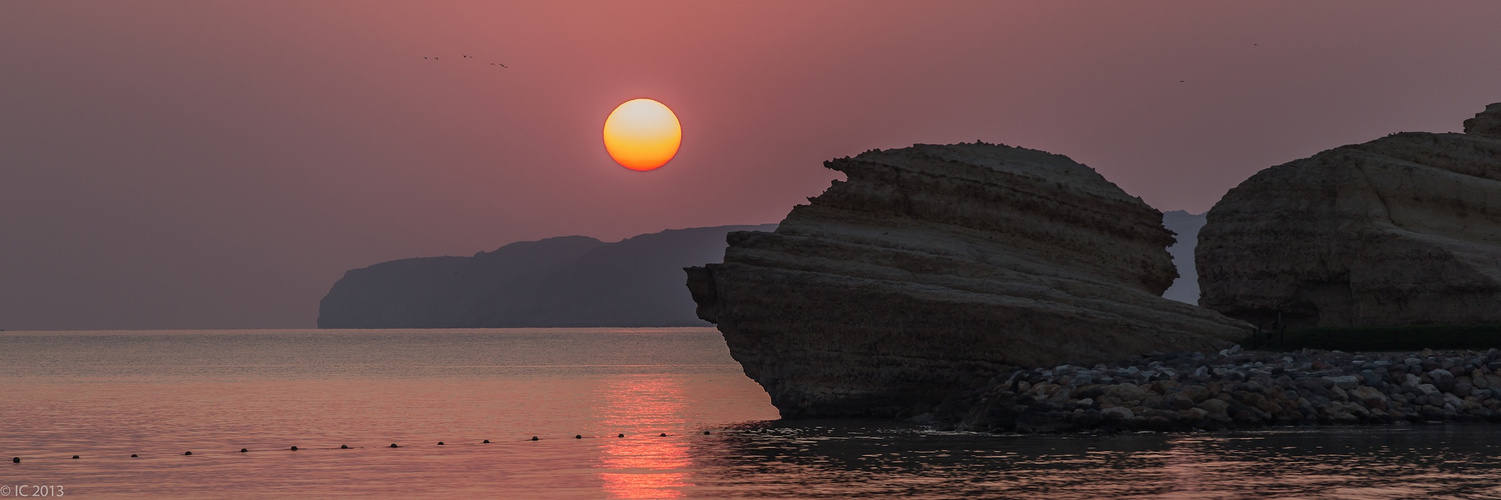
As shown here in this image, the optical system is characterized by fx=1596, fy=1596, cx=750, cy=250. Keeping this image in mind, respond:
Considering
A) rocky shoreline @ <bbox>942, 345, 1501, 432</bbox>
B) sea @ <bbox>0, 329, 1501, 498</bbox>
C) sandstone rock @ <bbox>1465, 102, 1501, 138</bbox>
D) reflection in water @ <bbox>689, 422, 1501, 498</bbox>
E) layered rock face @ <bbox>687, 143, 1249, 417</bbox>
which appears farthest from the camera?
sandstone rock @ <bbox>1465, 102, 1501, 138</bbox>

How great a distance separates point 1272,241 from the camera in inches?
2066

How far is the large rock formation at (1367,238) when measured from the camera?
156 feet

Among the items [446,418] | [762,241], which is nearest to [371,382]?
[446,418]

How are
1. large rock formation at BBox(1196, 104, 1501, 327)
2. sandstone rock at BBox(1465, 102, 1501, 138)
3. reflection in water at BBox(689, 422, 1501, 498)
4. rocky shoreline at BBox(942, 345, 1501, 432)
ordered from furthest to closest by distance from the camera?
sandstone rock at BBox(1465, 102, 1501, 138) < large rock formation at BBox(1196, 104, 1501, 327) < rocky shoreline at BBox(942, 345, 1501, 432) < reflection in water at BBox(689, 422, 1501, 498)

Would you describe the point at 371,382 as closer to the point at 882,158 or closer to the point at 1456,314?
the point at 882,158

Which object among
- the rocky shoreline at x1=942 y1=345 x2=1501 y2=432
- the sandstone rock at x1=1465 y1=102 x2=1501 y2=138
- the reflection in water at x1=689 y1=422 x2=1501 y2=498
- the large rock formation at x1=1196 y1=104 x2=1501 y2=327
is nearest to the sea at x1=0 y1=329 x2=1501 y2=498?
the reflection in water at x1=689 y1=422 x2=1501 y2=498

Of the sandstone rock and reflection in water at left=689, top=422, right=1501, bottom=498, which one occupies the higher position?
the sandstone rock

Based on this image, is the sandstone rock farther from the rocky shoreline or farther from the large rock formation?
the rocky shoreline

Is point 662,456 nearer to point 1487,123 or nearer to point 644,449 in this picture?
point 644,449

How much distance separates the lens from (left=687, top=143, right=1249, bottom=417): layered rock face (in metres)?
44.3

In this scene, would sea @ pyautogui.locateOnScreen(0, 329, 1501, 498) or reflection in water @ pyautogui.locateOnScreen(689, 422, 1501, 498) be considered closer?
reflection in water @ pyautogui.locateOnScreen(689, 422, 1501, 498)

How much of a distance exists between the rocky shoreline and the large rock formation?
173 inches

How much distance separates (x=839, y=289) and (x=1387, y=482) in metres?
19.1

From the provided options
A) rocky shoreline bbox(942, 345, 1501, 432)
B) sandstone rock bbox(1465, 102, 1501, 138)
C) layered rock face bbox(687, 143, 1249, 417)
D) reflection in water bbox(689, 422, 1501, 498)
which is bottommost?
reflection in water bbox(689, 422, 1501, 498)
